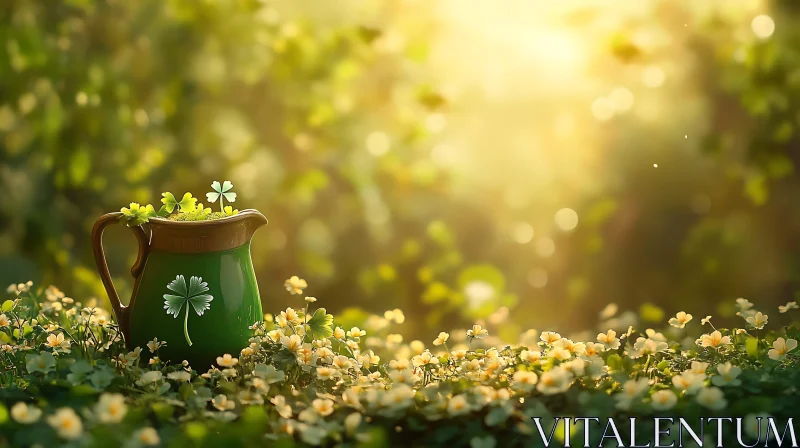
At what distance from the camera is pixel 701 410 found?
1187 mm

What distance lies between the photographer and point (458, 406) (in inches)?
47.4

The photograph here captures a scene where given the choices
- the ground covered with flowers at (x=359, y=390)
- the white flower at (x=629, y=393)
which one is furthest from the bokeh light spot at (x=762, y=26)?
the white flower at (x=629, y=393)

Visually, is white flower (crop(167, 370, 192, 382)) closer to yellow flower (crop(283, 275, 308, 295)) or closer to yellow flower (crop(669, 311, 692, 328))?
yellow flower (crop(283, 275, 308, 295))

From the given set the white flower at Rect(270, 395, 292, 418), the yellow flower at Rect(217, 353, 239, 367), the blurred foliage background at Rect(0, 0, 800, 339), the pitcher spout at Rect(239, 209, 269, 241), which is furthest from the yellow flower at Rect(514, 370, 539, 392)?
the blurred foliage background at Rect(0, 0, 800, 339)

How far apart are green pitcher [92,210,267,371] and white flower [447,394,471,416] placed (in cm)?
49

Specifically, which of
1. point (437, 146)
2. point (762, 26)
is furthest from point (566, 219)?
point (762, 26)

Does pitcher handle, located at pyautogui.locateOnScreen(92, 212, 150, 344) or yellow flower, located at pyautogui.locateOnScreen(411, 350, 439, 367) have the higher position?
pitcher handle, located at pyautogui.locateOnScreen(92, 212, 150, 344)

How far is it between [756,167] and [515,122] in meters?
1.20

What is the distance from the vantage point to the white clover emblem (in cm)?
147

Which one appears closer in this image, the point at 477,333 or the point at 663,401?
the point at 663,401

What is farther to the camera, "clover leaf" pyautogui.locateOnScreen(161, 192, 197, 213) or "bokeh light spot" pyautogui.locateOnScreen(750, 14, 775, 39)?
"bokeh light spot" pyautogui.locateOnScreen(750, 14, 775, 39)

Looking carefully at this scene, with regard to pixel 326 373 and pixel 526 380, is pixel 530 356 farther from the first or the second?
pixel 326 373

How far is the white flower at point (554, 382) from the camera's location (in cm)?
121

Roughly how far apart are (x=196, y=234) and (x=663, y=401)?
85 cm
